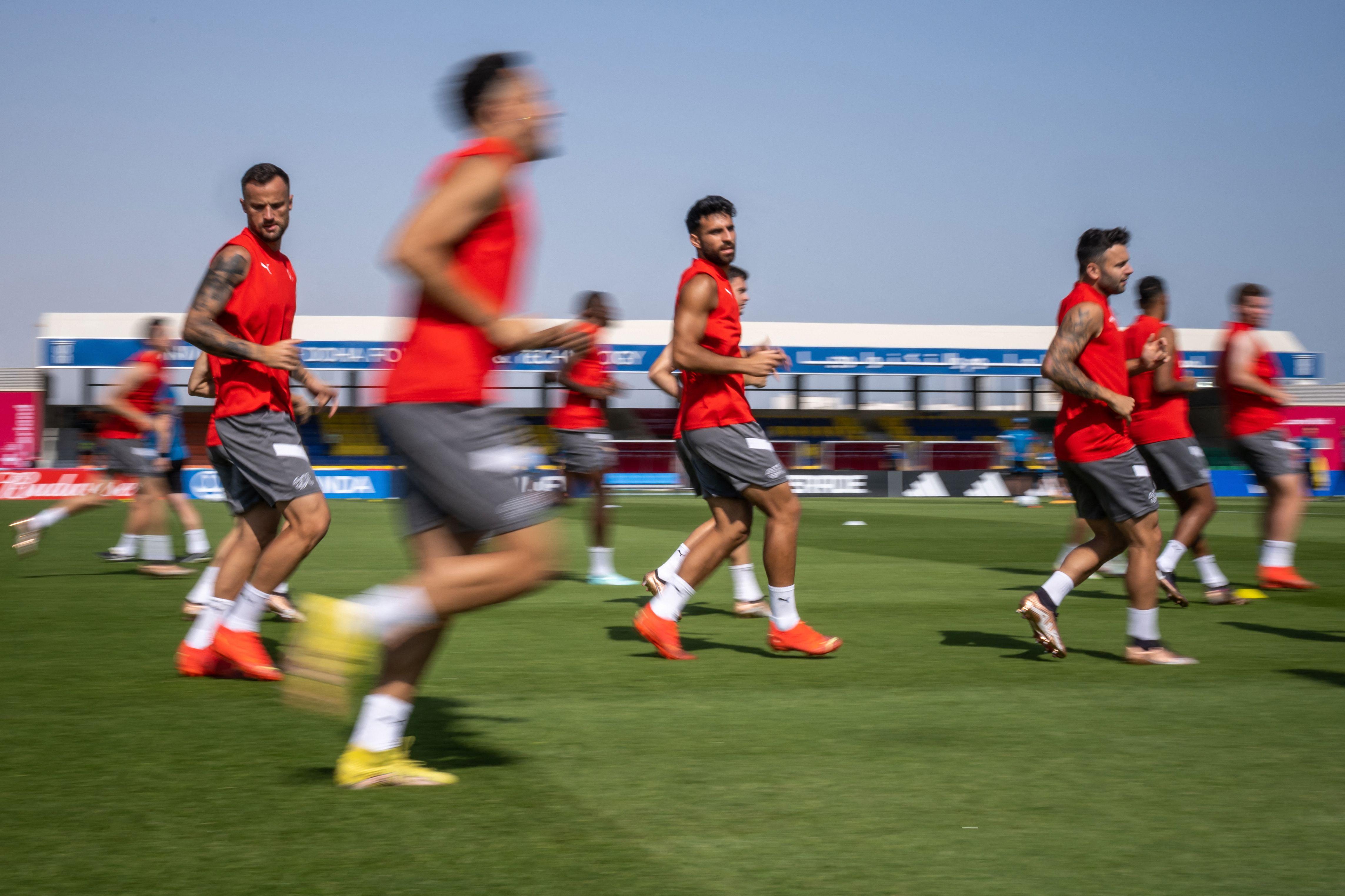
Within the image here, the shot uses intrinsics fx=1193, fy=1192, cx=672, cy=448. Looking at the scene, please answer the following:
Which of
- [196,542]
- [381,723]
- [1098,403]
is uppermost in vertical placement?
[1098,403]

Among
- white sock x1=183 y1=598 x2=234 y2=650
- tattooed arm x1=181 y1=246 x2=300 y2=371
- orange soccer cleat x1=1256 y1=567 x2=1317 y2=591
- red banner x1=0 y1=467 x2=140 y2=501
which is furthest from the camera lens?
red banner x1=0 y1=467 x2=140 y2=501

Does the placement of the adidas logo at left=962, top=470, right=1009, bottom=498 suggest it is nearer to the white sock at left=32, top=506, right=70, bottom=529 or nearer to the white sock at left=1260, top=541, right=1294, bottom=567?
the white sock at left=1260, top=541, right=1294, bottom=567

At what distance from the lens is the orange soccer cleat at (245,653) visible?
16.7 ft

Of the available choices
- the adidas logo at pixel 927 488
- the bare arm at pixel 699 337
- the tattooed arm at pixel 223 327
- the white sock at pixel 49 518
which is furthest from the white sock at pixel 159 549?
the adidas logo at pixel 927 488

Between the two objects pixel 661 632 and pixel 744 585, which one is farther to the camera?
pixel 744 585

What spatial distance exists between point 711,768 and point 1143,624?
293 cm

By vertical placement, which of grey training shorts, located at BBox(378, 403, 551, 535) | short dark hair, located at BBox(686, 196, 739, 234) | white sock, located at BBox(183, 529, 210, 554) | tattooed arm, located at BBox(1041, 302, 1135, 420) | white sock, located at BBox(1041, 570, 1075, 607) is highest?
short dark hair, located at BBox(686, 196, 739, 234)

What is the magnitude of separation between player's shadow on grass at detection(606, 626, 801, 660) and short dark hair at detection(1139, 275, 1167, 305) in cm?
390

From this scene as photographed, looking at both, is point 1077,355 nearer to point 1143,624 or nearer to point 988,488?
point 1143,624

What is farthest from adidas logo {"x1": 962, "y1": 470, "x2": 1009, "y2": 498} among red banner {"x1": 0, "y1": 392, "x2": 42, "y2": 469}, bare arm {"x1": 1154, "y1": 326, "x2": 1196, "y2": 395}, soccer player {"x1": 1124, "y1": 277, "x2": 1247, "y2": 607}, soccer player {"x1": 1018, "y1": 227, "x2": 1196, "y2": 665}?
red banner {"x1": 0, "y1": 392, "x2": 42, "y2": 469}

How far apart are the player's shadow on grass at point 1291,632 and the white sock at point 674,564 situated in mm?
3338

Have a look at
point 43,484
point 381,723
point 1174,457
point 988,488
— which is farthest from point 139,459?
point 988,488

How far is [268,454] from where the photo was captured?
16.8 feet

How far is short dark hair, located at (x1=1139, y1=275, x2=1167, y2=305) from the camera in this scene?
8094 millimetres
